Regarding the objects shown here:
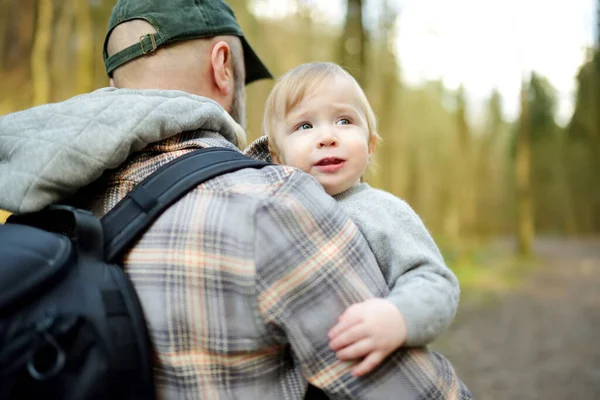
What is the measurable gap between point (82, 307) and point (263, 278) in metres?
0.35

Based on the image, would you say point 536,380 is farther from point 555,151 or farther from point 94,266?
point 555,151

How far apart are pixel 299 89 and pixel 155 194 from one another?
0.67 meters

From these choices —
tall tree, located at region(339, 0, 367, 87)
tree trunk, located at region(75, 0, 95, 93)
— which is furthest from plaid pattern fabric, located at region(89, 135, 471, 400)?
tall tree, located at region(339, 0, 367, 87)

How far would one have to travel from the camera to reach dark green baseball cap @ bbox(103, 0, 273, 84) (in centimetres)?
171

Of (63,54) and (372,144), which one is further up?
(372,144)

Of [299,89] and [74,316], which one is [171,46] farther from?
[74,316]

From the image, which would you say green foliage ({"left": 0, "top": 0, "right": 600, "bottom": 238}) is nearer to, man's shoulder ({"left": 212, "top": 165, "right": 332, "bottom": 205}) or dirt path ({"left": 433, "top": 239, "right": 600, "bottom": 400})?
man's shoulder ({"left": 212, "top": 165, "right": 332, "bottom": 205})

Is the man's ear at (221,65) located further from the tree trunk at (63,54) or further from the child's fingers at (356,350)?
the tree trunk at (63,54)

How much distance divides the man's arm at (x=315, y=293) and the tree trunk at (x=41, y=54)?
17.2 ft

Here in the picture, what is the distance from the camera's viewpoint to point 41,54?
5.71 metres

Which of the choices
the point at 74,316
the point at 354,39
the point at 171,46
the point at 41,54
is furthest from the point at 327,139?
the point at 354,39

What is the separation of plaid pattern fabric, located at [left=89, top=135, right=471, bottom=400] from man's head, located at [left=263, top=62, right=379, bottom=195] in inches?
17.2

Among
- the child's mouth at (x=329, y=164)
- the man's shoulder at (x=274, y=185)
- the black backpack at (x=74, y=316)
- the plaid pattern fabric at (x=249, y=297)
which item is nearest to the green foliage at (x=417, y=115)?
the child's mouth at (x=329, y=164)

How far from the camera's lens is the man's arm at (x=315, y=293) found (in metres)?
1.15
